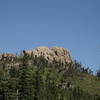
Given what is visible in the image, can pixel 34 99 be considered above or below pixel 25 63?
below

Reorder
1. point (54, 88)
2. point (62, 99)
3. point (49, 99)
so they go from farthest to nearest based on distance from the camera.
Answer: point (54, 88) → point (62, 99) → point (49, 99)

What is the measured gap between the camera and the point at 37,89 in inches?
4385

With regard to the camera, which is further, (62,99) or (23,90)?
(62,99)

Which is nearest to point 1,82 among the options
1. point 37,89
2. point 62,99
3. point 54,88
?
point 37,89

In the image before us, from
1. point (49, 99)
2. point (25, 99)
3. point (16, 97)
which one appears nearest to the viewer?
point (25, 99)

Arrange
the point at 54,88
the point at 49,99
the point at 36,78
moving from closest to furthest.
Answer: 1. the point at 36,78
2. the point at 49,99
3. the point at 54,88

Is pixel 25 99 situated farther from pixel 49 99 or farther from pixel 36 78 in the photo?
pixel 49 99

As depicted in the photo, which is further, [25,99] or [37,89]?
[37,89]

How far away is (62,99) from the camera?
590 ft

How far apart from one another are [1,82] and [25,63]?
892 inches

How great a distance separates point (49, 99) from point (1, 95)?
56.9 meters

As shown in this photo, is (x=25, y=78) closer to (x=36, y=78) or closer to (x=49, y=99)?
(x=36, y=78)

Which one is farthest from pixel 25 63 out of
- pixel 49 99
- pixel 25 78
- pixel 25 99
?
pixel 49 99

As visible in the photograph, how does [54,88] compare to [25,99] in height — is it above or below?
above
